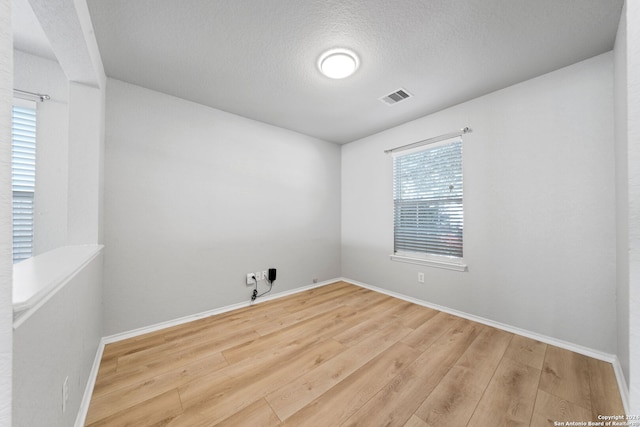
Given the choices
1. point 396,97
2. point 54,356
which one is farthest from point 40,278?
point 396,97

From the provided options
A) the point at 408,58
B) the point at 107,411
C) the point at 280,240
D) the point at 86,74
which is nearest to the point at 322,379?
the point at 107,411

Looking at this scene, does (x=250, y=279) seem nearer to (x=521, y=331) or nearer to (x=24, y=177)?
(x=24, y=177)

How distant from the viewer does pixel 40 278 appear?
33.3 inches

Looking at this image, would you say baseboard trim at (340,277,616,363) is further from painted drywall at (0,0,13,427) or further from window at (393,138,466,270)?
painted drywall at (0,0,13,427)

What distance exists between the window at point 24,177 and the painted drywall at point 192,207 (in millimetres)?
582

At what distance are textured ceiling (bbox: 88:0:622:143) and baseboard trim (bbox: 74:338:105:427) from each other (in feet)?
7.71

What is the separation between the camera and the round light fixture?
1.80 meters

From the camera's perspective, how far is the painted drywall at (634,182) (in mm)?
533

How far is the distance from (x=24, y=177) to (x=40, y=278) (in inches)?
75.1

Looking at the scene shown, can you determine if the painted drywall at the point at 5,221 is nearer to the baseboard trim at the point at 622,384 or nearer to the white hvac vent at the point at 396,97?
the white hvac vent at the point at 396,97

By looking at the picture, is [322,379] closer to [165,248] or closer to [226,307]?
[226,307]

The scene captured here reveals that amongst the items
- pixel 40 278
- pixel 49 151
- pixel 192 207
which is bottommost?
pixel 40 278

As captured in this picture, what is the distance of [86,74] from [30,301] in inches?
70.3

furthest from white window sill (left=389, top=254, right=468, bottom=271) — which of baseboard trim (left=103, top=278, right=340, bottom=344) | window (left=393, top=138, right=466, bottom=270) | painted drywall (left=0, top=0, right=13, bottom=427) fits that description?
painted drywall (left=0, top=0, right=13, bottom=427)
